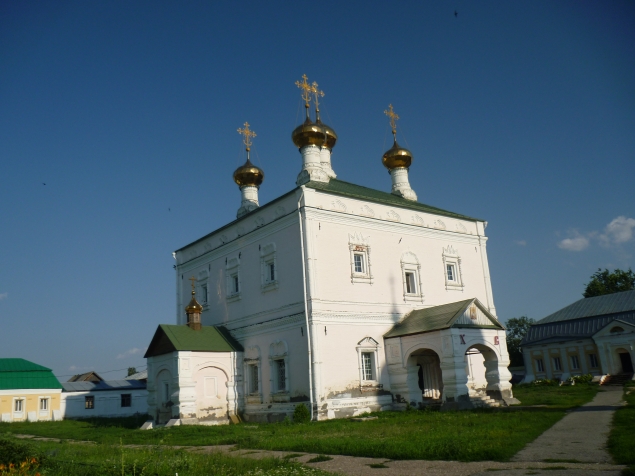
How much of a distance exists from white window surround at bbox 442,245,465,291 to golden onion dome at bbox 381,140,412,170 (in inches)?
192

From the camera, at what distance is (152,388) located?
63.2ft

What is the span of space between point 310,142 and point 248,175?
4116 millimetres

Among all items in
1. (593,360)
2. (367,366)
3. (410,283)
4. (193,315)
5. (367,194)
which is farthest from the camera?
(593,360)

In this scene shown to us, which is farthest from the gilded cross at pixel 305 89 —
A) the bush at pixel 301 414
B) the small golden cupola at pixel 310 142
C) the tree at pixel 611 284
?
the tree at pixel 611 284

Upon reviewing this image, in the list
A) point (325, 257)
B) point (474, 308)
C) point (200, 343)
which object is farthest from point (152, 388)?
point (474, 308)

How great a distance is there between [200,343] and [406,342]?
660 cm

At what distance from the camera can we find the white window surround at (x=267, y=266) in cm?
1825

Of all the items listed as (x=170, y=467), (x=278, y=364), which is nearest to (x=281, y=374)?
(x=278, y=364)

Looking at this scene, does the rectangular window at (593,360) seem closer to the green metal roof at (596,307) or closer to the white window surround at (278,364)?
the green metal roof at (596,307)

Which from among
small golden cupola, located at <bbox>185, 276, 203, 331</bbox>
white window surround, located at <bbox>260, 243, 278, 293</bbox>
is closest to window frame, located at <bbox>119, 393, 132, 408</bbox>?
small golden cupola, located at <bbox>185, 276, 203, 331</bbox>

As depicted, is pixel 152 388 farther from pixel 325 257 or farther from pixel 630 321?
pixel 630 321

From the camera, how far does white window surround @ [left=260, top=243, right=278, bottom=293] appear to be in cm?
1825

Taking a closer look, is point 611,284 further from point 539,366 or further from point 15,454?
point 15,454

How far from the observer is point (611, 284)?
143 ft
